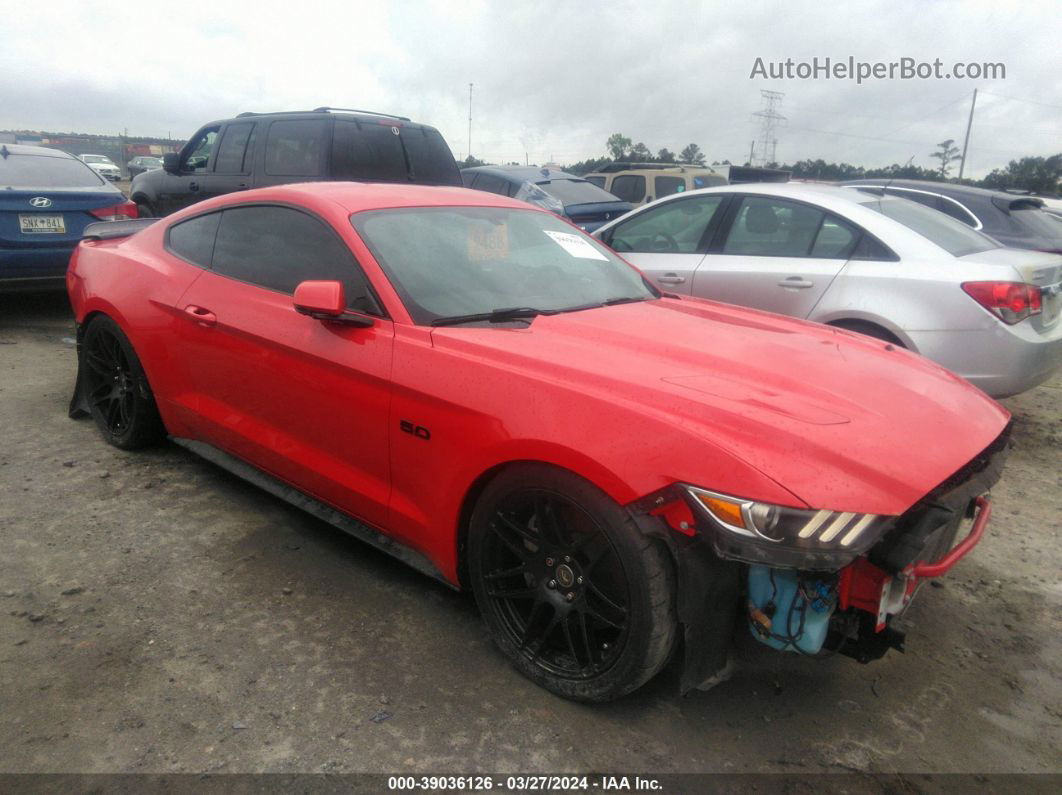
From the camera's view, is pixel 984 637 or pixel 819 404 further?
pixel 984 637

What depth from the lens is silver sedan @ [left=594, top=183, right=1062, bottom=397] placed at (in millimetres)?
4383

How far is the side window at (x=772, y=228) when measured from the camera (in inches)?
202

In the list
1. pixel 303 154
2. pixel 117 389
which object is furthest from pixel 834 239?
pixel 303 154

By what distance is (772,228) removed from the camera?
5305 mm

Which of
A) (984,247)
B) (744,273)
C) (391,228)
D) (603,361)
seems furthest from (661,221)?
(603,361)

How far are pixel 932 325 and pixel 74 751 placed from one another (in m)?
4.33

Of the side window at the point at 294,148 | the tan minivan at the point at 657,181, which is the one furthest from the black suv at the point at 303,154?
the tan minivan at the point at 657,181

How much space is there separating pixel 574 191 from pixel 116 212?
540cm

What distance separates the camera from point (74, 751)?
7.34 feet

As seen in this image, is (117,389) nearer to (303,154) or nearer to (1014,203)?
(303,154)

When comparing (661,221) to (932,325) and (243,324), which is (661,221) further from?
(243,324)

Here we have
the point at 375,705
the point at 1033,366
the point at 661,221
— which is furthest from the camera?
the point at 661,221

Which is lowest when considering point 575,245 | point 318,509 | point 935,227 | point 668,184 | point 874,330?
point 318,509

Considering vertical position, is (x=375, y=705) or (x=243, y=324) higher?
(x=243, y=324)
